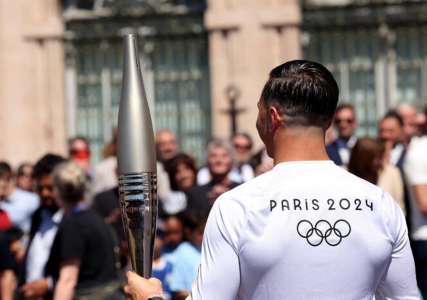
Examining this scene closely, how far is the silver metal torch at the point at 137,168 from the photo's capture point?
385 centimetres

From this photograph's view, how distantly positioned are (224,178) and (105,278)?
9.16ft

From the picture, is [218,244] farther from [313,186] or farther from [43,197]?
[43,197]

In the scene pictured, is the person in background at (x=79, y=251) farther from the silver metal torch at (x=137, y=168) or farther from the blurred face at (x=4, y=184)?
the silver metal torch at (x=137, y=168)

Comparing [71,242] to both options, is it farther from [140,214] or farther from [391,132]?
[391,132]

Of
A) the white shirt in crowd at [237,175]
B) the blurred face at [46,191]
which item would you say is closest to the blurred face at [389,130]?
the white shirt in crowd at [237,175]

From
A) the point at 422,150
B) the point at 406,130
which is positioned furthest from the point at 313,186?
the point at 406,130

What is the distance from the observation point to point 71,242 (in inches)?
299

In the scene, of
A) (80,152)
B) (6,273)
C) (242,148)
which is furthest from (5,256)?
(242,148)

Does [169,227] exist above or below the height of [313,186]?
below

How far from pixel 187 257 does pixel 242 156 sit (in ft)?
11.1

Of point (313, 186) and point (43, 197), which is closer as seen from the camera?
point (313, 186)

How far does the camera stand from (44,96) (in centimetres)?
1733

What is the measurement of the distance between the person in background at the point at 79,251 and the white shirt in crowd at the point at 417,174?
1.83 m

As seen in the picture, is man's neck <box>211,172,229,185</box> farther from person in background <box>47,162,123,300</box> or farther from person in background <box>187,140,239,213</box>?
person in background <box>47,162,123,300</box>
